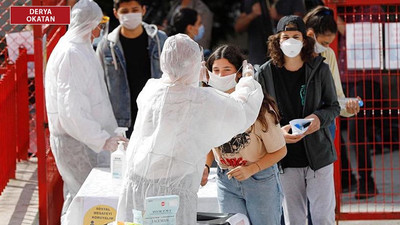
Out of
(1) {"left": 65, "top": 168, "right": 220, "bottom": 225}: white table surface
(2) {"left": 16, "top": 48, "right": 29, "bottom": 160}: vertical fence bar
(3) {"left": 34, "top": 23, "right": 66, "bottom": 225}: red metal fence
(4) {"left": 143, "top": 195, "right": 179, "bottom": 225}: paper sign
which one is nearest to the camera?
(4) {"left": 143, "top": 195, "right": 179, "bottom": 225}: paper sign

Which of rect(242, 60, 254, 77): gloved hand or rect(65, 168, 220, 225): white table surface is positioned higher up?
rect(242, 60, 254, 77): gloved hand

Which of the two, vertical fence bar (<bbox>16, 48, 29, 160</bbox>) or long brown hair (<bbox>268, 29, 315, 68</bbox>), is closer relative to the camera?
long brown hair (<bbox>268, 29, 315, 68</bbox>)

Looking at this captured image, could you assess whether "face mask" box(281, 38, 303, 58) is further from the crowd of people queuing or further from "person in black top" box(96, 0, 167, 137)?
"person in black top" box(96, 0, 167, 137)

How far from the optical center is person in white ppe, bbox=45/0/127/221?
6590mm

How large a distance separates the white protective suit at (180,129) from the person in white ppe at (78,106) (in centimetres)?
184

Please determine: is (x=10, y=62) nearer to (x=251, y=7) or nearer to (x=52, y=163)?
(x=52, y=163)

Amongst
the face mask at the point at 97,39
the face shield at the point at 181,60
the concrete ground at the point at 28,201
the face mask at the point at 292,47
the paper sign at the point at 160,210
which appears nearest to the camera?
the paper sign at the point at 160,210

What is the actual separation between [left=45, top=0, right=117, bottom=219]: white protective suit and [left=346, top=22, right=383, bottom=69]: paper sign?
202 cm

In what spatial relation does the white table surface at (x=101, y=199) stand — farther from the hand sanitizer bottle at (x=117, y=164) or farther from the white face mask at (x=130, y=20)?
the white face mask at (x=130, y=20)

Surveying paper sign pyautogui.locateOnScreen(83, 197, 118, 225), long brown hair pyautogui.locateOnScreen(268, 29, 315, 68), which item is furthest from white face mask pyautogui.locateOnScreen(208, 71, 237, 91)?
paper sign pyautogui.locateOnScreen(83, 197, 118, 225)

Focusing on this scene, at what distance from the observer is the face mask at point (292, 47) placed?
6004 mm

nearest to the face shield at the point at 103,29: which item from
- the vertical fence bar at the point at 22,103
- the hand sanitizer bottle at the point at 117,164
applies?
the vertical fence bar at the point at 22,103

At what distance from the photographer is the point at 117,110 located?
762 cm

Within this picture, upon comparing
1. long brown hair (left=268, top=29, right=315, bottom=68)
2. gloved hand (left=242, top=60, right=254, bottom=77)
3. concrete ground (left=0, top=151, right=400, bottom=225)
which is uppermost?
long brown hair (left=268, top=29, right=315, bottom=68)
